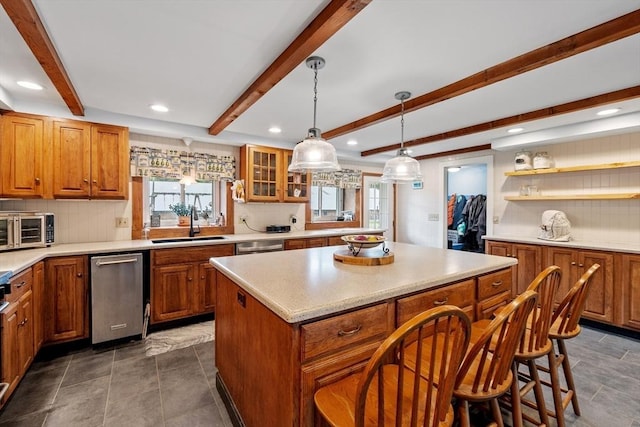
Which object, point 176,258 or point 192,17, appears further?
point 176,258

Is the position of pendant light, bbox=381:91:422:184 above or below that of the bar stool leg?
above

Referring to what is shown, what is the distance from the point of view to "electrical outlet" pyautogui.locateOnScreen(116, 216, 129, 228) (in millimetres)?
3387

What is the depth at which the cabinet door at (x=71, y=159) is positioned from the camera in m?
2.82

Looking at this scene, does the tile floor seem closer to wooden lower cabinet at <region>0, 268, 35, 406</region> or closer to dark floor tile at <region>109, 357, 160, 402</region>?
dark floor tile at <region>109, 357, 160, 402</region>

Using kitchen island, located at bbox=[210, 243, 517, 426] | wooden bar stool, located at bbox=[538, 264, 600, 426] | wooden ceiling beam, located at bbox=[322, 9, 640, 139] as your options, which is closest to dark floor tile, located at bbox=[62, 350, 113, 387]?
kitchen island, located at bbox=[210, 243, 517, 426]

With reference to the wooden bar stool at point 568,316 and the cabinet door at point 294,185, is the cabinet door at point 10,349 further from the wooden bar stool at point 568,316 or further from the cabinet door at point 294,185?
the wooden bar stool at point 568,316

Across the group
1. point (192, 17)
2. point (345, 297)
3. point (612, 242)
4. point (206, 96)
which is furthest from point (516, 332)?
point (612, 242)

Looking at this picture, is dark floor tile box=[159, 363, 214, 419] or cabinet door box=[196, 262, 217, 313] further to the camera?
cabinet door box=[196, 262, 217, 313]

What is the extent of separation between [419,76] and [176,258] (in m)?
2.87

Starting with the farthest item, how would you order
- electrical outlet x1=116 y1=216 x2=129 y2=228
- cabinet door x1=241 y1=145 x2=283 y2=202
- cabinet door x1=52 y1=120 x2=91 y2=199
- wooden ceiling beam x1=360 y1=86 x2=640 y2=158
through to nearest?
cabinet door x1=241 y1=145 x2=283 y2=202
electrical outlet x1=116 y1=216 x2=129 y2=228
cabinet door x1=52 y1=120 x2=91 y2=199
wooden ceiling beam x1=360 y1=86 x2=640 y2=158

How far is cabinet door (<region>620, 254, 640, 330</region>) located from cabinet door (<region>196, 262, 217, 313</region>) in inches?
166

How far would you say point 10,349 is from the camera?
186 cm

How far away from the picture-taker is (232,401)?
1.81 meters

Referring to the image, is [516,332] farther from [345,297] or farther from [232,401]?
[232,401]
